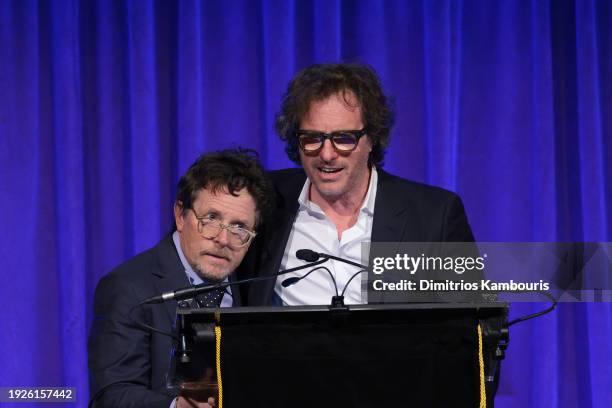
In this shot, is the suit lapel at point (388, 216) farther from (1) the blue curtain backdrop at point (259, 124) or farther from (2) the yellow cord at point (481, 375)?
(2) the yellow cord at point (481, 375)

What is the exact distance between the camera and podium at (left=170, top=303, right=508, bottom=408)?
158cm

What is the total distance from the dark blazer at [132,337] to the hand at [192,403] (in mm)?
295

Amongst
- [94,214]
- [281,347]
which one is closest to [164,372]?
[281,347]

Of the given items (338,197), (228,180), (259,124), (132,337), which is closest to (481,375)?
(132,337)

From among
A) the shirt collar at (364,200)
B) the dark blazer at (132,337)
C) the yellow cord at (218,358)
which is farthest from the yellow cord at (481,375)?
the shirt collar at (364,200)

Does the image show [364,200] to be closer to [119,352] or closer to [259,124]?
[259,124]

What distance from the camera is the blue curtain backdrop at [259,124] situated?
11.1ft

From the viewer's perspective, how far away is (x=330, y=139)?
8.49 feet

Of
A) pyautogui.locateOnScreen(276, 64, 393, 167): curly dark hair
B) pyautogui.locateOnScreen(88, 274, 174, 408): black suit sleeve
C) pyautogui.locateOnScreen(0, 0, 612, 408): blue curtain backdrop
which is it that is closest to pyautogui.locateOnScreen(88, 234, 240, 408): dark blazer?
pyautogui.locateOnScreen(88, 274, 174, 408): black suit sleeve

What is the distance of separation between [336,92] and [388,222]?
0.46 metres

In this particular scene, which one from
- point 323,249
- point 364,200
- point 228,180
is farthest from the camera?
point 364,200

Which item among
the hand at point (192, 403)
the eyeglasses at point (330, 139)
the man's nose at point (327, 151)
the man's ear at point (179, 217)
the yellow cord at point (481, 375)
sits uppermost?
the eyeglasses at point (330, 139)

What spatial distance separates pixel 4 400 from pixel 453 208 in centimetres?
197

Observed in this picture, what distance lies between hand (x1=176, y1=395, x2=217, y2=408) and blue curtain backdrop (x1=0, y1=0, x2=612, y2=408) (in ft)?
6.09
